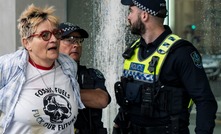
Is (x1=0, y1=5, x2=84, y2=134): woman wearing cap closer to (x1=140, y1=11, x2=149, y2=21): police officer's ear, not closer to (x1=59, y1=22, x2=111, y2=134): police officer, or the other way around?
(x1=59, y1=22, x2=111, y2=134): police officer

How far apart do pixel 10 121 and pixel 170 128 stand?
3.38ft

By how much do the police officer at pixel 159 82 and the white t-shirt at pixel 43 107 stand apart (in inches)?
22.1

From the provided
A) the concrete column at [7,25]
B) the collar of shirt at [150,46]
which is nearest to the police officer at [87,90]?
the collar of shirt at [150,46]

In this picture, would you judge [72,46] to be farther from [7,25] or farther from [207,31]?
[7,25]

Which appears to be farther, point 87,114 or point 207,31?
point 207,31

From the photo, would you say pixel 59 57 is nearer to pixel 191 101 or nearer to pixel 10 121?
pixel 10 121

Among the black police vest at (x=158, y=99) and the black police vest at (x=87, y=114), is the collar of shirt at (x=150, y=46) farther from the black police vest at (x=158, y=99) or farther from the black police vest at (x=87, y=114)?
the black police vest at (x=87, y=114)

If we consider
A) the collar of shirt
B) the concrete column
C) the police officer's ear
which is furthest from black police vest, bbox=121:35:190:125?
the concrete column

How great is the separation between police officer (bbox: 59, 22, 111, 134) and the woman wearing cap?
0.57ft

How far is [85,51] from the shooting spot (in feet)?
25.5

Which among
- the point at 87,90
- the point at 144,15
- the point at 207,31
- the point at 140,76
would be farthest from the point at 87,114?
the point at 207,31

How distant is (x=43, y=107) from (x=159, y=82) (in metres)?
0.80

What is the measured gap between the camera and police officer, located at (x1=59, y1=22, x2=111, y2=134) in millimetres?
3176

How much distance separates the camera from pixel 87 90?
3.19 meters
